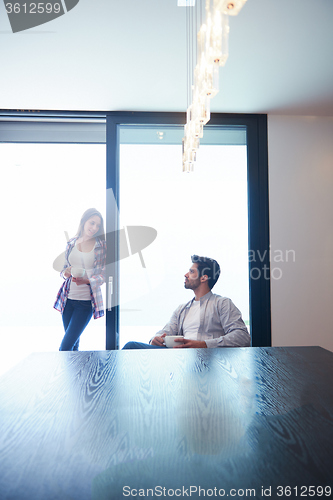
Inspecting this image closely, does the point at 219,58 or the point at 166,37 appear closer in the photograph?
the point at 219,58

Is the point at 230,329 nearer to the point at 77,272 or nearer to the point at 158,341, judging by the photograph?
the point at 158,341

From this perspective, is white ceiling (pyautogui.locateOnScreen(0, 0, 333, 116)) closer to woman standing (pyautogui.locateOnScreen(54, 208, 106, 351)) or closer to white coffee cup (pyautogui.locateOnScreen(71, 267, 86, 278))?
woman standing (pyautogui.locateOnScreen(54, 208, 106, 351))

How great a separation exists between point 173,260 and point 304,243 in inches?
47.3

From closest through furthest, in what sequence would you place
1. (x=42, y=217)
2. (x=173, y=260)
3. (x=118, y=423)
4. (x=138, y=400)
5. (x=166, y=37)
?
(x=118, y=423)
(x=138, y=400)
(x=166, y=37)
(x=173, y=260)
(x=42, y=217)

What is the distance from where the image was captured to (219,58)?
108 centimetres

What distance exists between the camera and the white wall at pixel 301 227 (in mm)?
3176

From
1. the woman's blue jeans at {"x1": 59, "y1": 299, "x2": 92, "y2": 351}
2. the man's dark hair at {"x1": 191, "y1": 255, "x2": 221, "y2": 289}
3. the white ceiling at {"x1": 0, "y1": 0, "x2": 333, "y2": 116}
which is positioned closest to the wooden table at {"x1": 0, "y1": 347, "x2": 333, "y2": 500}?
the man's dark hair at {"x1": 191, "y1": 255, "x2": 221, "y2": 289}

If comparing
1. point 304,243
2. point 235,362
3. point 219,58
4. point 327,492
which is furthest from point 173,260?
point 327,492

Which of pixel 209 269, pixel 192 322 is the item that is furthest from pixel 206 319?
pixel 209 269

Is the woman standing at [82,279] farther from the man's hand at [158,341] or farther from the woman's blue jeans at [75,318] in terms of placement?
the man's hand at [158,341]

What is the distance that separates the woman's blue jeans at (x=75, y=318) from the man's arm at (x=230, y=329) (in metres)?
1.30

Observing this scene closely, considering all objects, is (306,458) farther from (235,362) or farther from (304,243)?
(304,243)

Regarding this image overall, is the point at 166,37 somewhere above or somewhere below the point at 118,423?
above

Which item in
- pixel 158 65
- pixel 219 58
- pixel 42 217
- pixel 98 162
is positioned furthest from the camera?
pixel 42 217
